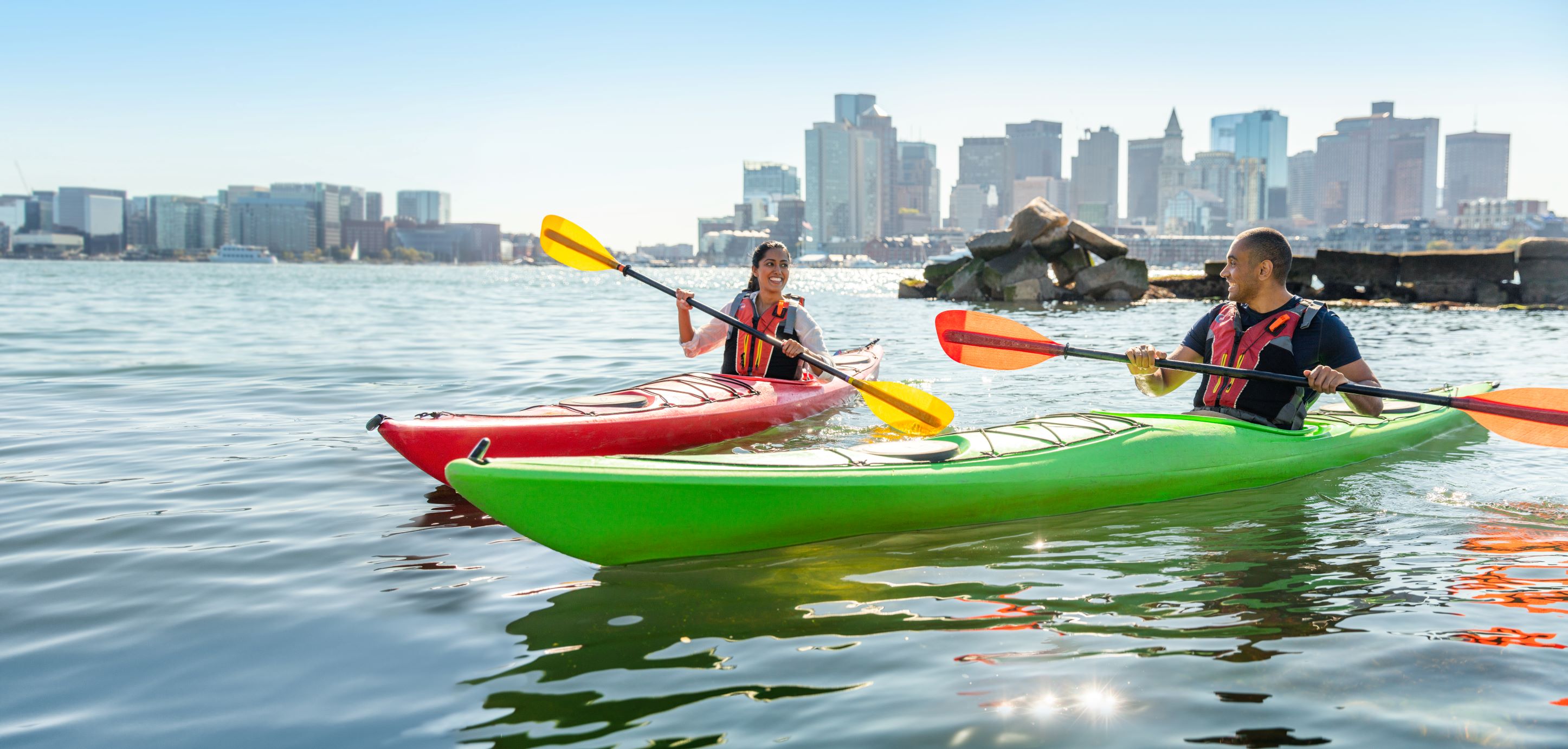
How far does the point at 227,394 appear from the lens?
7.81 metres

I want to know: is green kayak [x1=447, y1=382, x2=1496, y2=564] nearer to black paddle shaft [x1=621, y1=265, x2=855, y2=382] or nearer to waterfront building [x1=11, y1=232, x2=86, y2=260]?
black paddle shaft [x1=621, y1=265, x2=855, y2=382]

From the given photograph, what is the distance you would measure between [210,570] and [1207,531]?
3.80 meters

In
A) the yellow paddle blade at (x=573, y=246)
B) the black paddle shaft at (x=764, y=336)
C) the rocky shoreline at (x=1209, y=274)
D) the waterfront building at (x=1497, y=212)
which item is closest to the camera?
the black paddle shaft at (x=764, y=336)

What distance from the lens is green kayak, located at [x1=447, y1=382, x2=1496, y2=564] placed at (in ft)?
9.82

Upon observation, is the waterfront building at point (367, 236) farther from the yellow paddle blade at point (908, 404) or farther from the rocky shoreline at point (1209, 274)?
the yellow paddle blade at point (908, 404)

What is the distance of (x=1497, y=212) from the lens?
5261 inches

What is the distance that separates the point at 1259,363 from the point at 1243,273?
16.8 inches

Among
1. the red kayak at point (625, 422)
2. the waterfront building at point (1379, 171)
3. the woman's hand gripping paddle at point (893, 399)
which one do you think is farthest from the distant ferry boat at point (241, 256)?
the waterfront building at point (1379, 171)

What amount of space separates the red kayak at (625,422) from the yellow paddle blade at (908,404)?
0.75 metres

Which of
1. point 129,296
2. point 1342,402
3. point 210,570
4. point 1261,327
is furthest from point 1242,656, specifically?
point 129,296

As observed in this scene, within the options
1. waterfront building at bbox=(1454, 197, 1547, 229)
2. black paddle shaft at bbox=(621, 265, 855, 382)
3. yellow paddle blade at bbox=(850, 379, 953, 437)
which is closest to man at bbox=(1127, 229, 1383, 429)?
yellow paddle blade at bbox=(850, 379, 953, 437)

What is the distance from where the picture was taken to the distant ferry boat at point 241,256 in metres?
99.3

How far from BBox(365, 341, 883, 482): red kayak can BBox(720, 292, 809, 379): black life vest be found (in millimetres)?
140

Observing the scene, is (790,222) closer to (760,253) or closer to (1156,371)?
(760,253)
